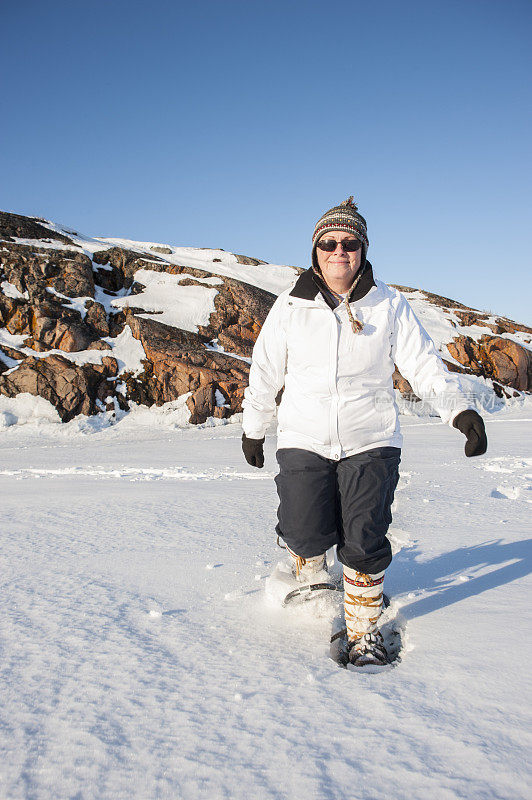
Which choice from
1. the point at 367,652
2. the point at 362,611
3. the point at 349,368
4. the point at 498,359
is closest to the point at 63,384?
the point at 349,368

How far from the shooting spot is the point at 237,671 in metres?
1.45

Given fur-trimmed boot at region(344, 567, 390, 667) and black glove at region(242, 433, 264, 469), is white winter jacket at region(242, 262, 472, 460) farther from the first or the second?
fur-trimmed boot at region(344, 567, 390, 667)

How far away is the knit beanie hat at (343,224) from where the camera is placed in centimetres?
201

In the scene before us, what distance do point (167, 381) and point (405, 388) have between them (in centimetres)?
734

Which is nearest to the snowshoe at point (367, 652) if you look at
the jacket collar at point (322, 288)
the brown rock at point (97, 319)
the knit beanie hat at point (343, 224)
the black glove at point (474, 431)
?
the black glove at point (474, 431)

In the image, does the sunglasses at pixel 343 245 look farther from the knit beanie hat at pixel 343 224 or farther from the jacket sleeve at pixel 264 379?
the jacket sleeve at pixel 264 379

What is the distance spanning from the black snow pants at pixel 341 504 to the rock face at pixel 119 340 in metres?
9.83

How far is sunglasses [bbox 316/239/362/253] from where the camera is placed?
200 cm

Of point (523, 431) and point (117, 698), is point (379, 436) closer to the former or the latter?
point (117, 698)

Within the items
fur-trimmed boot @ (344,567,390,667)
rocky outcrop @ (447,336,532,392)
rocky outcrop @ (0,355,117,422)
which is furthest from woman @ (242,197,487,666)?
rocky outcrop @ (447,336,532,392)

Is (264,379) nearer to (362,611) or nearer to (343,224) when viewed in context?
(343,224)

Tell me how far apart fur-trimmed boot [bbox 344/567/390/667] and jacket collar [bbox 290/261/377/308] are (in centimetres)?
106

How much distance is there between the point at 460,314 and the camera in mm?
22297

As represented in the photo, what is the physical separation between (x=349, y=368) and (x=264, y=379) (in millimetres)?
453
